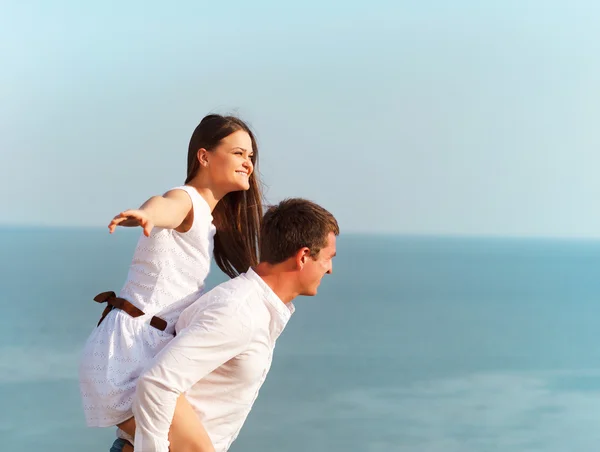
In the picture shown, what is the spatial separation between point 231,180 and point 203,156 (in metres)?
0.11

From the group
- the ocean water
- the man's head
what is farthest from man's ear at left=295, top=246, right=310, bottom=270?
the ocean water

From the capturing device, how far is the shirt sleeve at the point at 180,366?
2.26 meters

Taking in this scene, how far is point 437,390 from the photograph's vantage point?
25.8 m

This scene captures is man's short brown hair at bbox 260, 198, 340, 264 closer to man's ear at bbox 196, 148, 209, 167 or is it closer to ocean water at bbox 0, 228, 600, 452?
man's ear at bbox 196, 148, 209, 167

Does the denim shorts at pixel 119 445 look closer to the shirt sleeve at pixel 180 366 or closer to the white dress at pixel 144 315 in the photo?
the white dress at pixel 144 315

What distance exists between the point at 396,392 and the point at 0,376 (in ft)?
31.5

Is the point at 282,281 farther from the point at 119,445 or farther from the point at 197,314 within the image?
the point at 119,445

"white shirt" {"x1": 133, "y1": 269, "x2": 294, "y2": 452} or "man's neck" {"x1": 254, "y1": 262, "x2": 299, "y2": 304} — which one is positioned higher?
"man's neck" {"x1": 254, "y1": 262, "x2": 299, "y2": 304}

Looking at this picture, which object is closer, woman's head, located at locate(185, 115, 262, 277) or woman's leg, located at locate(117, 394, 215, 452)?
woman's leg, located at locate(117, 394, 215, 452)

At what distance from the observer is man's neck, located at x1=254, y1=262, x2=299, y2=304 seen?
2.44m

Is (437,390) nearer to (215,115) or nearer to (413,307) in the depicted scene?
(413,307)

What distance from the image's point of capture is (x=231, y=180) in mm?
2820

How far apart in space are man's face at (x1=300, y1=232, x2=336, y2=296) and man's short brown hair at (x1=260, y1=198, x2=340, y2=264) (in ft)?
0.05

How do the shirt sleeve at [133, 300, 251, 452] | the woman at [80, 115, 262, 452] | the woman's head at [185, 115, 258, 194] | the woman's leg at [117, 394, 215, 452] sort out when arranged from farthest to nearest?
the woman's head at [185, 115, 258, 194] < the woman at [80, 115, 262, 452] < the woman's leg at [117, 394, 215, 452] < the shirt sleeve at [133, 300, 251, 452]
